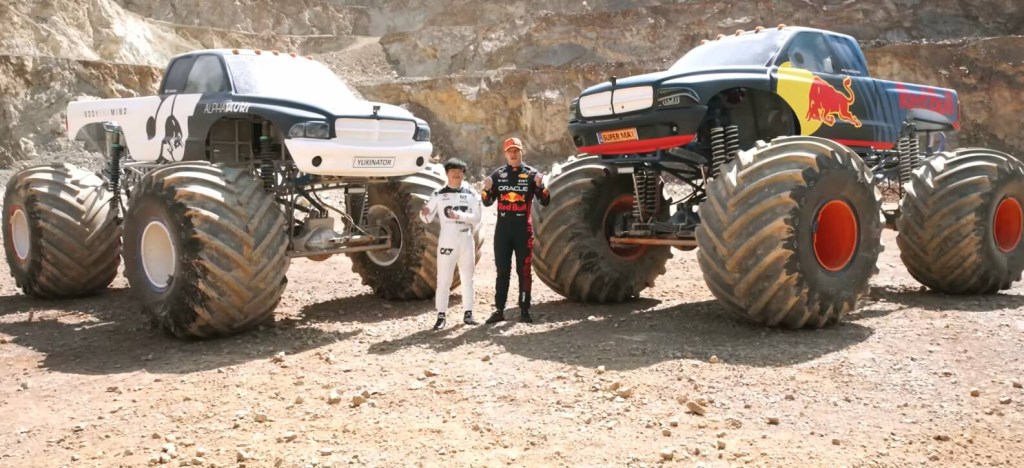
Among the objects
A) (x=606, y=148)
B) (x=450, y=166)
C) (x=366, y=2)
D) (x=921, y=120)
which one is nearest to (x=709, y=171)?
(x=606, y=148)

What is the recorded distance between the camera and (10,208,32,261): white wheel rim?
10.0m

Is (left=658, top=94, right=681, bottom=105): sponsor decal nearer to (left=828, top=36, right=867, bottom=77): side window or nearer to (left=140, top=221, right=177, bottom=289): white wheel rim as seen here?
(left=828, top=36, right=867, bottom=77): side window

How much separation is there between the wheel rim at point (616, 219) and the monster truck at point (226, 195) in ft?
5.40

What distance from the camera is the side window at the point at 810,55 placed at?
8.26 meters

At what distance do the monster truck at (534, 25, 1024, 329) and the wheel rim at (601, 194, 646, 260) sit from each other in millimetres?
14

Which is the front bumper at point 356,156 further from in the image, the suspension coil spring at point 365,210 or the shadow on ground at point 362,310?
the shadow on ground at point 362,310

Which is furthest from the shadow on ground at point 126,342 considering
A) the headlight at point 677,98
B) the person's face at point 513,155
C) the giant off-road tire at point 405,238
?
the headlight at point 677,98

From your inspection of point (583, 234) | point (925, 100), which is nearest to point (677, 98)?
point (583, 234)

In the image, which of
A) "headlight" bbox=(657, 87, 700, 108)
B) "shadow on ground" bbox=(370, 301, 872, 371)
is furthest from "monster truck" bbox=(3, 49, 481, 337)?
"headlight" bbox=(657, 87, 700, 108)

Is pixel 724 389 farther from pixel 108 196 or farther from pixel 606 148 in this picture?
pixel 108 196

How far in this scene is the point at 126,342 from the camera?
7.66m

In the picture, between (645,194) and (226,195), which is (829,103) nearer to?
(645,194)

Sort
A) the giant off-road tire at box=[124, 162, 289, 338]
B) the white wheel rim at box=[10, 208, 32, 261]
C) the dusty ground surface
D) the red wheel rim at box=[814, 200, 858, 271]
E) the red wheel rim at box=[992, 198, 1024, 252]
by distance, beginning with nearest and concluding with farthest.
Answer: the dusty ground surface
the giant off-road tire at box=[124, 162, 289, 338]
the red wheel rim at box=[814, 200, 858, 271]
the red wheel rim at box=[992, 198, 1024, 252]
the white wheel rim at box=[10, 208, 32, 261]

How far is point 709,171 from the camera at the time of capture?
807 cm
